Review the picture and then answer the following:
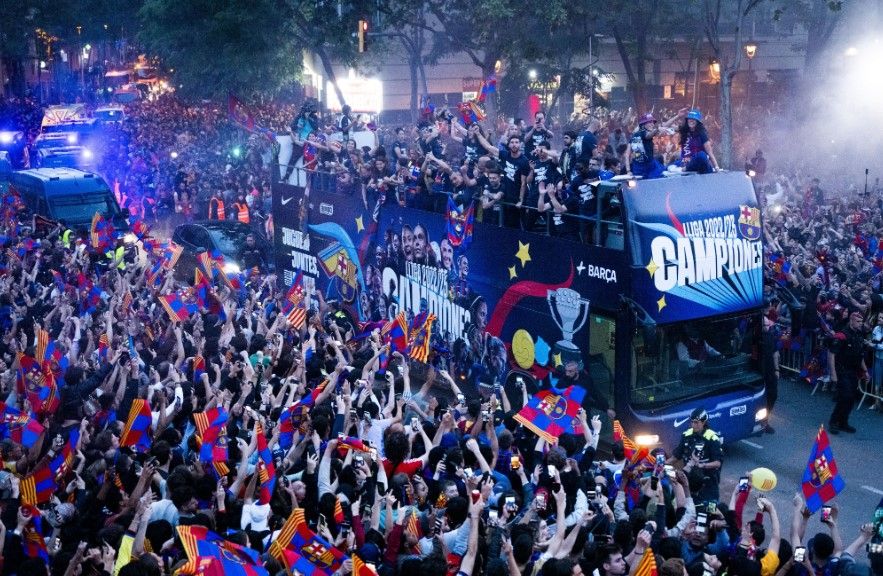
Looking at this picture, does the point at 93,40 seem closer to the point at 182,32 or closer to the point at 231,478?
the point at 182,32

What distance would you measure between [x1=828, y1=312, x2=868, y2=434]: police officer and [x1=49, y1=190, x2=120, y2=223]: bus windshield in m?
17.9

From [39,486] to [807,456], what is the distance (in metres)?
9.64

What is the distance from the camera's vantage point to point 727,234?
521 inches

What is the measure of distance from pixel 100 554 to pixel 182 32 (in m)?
39.0

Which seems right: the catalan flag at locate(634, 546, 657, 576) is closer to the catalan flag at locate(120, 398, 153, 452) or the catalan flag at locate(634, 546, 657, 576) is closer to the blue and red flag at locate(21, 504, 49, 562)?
the blue and red flag at locate(21, 504, 49, 562)

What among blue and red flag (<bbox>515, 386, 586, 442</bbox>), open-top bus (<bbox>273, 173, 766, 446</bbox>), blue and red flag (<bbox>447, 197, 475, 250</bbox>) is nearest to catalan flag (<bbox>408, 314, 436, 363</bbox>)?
open-top bus (<bbox>273, 173, 766, 446</bbox>)

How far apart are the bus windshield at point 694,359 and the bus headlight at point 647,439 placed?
345mm

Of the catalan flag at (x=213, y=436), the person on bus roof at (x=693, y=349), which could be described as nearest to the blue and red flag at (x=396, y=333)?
the person on bus roof at (x=693, y=349)

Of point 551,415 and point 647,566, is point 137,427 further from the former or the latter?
point 647,566

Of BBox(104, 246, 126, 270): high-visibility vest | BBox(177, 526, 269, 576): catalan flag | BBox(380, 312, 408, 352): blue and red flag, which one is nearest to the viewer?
BBox(177, 526, 269, 576): catalan flag

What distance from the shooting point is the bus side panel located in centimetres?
1355

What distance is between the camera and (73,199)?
27.6 metres

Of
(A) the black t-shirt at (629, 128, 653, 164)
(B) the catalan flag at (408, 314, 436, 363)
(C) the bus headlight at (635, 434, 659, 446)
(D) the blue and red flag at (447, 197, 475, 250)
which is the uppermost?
(A) the black t-shirt at (629, 128, 653, 164)

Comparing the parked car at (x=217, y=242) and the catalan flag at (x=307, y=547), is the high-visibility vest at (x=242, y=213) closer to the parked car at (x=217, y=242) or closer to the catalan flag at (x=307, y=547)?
the parked car at (x=217, y=242)
